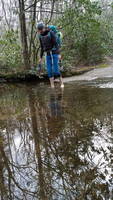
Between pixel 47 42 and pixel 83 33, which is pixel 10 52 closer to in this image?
pixel 47 42

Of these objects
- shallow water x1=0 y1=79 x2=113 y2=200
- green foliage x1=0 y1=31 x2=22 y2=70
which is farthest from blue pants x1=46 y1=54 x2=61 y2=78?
green foliage x1=0 y1=31 x2=22 y2=70

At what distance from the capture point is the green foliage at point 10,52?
6.85 meters

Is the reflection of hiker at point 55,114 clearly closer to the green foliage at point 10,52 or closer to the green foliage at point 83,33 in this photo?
the green foliage at point 10,52

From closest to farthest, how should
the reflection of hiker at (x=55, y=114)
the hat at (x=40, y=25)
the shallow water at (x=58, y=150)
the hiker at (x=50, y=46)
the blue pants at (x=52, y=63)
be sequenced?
the shallow water at (x=58, y=150), the reflection of hiker at (x=55, y=114), the hat at (x=40, y=25), the hiker at (x=50, y=46), the blue pants at (x=52, y=63)

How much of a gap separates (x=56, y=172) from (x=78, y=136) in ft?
2.27

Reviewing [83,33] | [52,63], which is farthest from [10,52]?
[83,33]

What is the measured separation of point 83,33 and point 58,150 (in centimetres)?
791

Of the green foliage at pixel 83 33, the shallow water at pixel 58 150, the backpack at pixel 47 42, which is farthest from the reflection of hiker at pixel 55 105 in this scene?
the green foliage at pixel 83 33

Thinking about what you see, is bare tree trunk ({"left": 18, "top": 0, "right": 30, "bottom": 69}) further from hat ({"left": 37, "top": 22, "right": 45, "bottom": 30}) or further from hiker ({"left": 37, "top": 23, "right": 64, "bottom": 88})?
hat ({"left": 37, "top": 22, "right": 45, "bottom": 30})

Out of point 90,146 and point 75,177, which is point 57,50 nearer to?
point 90,146

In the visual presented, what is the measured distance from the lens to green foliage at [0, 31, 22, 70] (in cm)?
685

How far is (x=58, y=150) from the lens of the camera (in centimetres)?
216

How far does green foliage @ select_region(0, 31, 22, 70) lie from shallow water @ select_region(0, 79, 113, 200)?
3.13 metres

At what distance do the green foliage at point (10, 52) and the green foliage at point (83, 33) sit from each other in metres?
1.75
